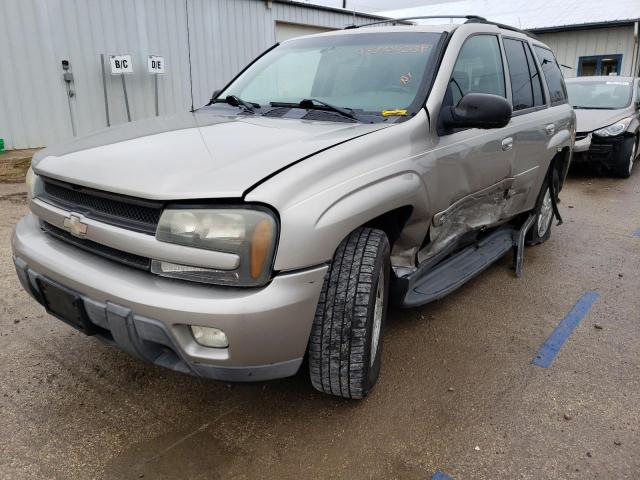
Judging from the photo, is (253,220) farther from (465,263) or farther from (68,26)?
(68,26)

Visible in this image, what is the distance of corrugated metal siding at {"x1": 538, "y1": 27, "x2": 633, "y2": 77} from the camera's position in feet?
57.3

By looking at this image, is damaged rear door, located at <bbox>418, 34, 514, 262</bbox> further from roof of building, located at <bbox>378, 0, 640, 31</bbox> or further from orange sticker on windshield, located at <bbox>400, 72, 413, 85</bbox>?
roof of building, located at <bbox>378, 0, 640, 31</bbox>

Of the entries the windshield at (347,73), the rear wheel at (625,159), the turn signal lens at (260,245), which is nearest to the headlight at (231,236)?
the turn signal lens at (260,245)

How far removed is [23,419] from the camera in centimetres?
242

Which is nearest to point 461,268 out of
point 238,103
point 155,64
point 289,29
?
point 238,103

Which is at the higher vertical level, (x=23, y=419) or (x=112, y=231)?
(x=112, y=231)

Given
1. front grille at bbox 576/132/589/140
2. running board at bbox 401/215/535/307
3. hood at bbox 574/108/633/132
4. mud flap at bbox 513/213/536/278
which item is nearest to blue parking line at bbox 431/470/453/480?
running board at bbox 401/215/535/307

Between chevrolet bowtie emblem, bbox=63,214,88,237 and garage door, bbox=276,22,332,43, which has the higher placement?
garage door, bbox=276,22,332,43

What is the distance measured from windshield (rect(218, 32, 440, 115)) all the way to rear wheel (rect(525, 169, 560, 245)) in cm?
210

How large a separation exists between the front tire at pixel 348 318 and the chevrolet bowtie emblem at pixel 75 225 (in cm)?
104

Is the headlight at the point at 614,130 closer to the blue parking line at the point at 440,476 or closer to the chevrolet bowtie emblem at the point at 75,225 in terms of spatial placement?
the blue parking line at the point at 440,476

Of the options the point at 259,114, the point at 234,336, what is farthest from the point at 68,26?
the point at 234,336

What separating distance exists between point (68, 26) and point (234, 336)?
9016 millimetres

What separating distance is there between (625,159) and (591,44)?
12.1 metres
